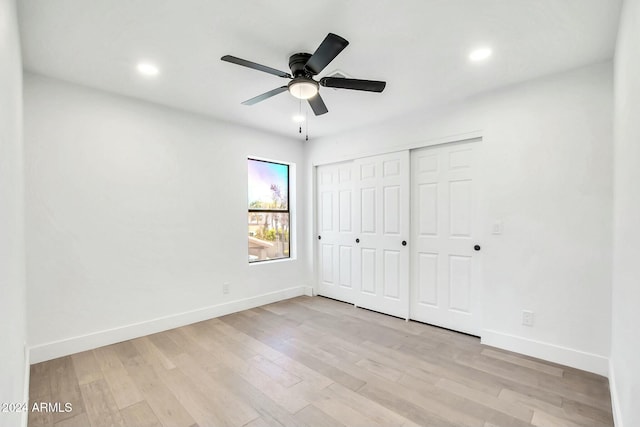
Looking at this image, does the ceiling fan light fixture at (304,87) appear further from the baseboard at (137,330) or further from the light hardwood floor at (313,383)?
the baseboard at (137,330)

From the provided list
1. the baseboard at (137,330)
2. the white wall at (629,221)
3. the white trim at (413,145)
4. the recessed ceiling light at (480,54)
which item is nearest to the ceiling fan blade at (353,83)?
the recessed ceiling light at (480,54)

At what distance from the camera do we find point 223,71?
2.52 meters

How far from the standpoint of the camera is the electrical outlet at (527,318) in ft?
8.86

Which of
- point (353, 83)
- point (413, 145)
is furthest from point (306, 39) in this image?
point (413, 145)

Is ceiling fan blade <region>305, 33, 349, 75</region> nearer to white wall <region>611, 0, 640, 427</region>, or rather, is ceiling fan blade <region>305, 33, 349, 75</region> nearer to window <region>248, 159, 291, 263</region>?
white wall <region>611, 0, 640, 427</region>

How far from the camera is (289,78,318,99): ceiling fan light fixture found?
220 cm

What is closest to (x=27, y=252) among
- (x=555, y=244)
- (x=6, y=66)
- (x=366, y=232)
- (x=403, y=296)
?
(x=6, y=66)

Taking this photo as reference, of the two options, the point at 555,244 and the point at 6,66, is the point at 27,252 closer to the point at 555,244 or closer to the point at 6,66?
the point at 6,66

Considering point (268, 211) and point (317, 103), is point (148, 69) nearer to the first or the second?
point (317, 103)

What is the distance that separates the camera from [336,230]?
4.47 m

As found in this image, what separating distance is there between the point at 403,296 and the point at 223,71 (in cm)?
312

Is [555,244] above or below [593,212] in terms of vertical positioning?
below

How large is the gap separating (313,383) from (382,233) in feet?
6.96

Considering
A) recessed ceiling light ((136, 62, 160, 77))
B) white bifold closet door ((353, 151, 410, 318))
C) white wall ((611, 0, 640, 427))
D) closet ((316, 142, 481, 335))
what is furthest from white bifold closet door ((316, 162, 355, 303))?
white wall ((611, 0, 640, 427))
